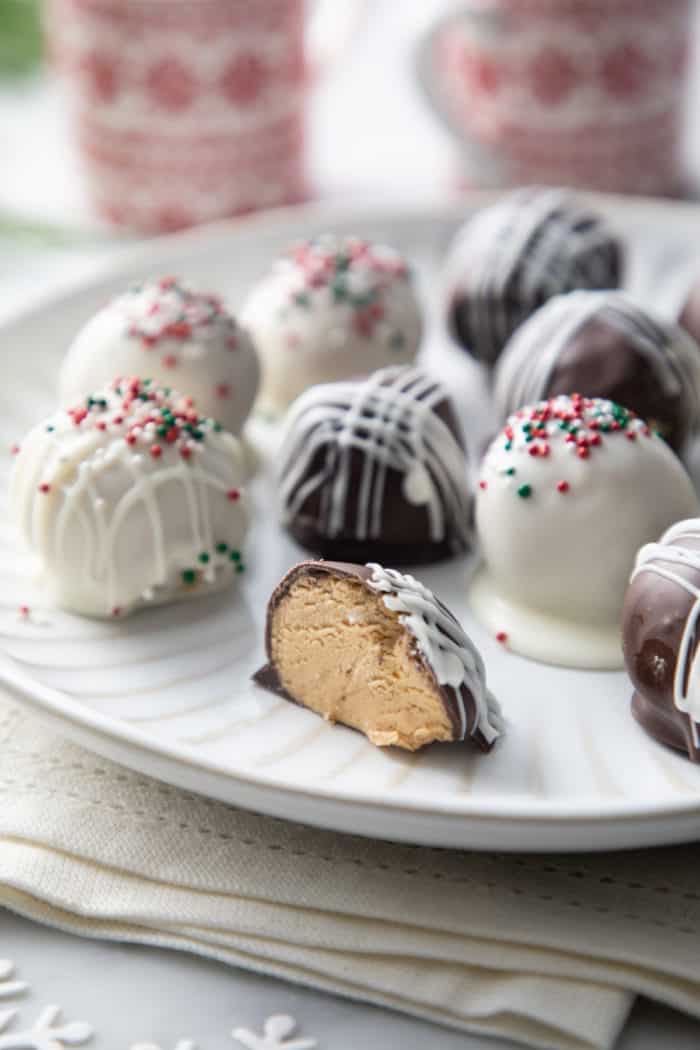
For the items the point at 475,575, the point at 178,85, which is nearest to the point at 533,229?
the point at 475,575

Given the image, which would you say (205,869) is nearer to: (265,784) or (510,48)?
(265,784)

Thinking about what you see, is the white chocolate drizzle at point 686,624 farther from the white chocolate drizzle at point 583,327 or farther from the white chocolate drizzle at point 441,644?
the white chocolate drizzle at point 583,327

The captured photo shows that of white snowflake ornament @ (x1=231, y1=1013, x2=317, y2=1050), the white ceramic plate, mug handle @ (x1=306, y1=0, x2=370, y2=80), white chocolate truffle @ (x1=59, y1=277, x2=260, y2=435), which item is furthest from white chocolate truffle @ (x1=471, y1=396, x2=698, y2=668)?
mug handle @ (x1=306, y1=0, x2=370, y2=80)

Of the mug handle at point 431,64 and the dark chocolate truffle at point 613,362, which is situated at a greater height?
the mug handle at point 431,64

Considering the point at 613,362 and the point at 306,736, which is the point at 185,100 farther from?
the point at 306,736

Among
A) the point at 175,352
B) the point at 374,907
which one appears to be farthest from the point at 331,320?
the point at 374,907

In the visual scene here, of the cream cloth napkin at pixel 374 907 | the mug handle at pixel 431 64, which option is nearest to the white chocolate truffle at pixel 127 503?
the cream cloth napkin at pixel 374 907
